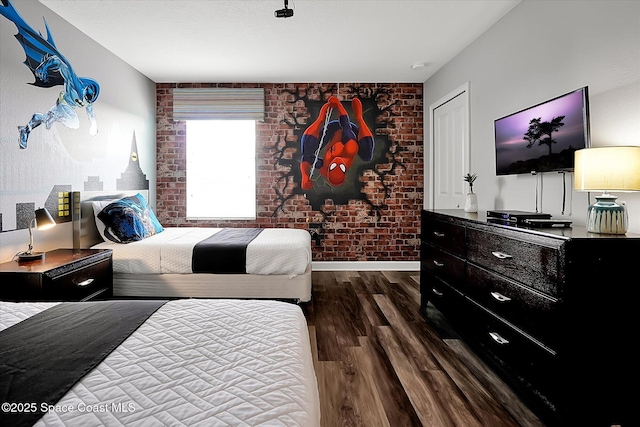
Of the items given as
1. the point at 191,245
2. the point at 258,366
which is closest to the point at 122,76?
the point at 191,245

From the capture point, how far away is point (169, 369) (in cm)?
109

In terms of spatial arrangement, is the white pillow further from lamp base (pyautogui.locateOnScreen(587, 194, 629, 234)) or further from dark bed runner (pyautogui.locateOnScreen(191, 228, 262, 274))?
lamp base (pyautogui.locateOnScreen(587, 194, 629, 234))

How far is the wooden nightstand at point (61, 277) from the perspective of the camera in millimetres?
2326

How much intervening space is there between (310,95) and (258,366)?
176 inches

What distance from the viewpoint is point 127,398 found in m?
0.94

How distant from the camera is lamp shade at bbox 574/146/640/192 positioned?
1661mm

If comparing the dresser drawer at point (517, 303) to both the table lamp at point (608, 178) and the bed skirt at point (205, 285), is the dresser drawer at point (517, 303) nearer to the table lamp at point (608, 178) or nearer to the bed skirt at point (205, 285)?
the table lamp at point (608, 178)

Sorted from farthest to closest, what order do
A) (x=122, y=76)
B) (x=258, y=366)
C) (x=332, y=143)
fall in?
(x=332, y=143)
(x=122, y=76)
(x=258, y=366)

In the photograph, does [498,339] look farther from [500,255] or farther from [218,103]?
[218,103]

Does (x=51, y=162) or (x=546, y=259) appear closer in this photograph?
(x=546, y=259)

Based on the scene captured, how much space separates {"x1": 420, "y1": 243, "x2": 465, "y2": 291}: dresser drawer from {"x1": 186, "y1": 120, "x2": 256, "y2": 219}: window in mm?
2585

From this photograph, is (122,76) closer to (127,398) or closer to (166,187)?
(166,187)

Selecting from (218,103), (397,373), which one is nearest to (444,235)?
(397,373)

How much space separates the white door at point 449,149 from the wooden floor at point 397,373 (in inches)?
56.6
